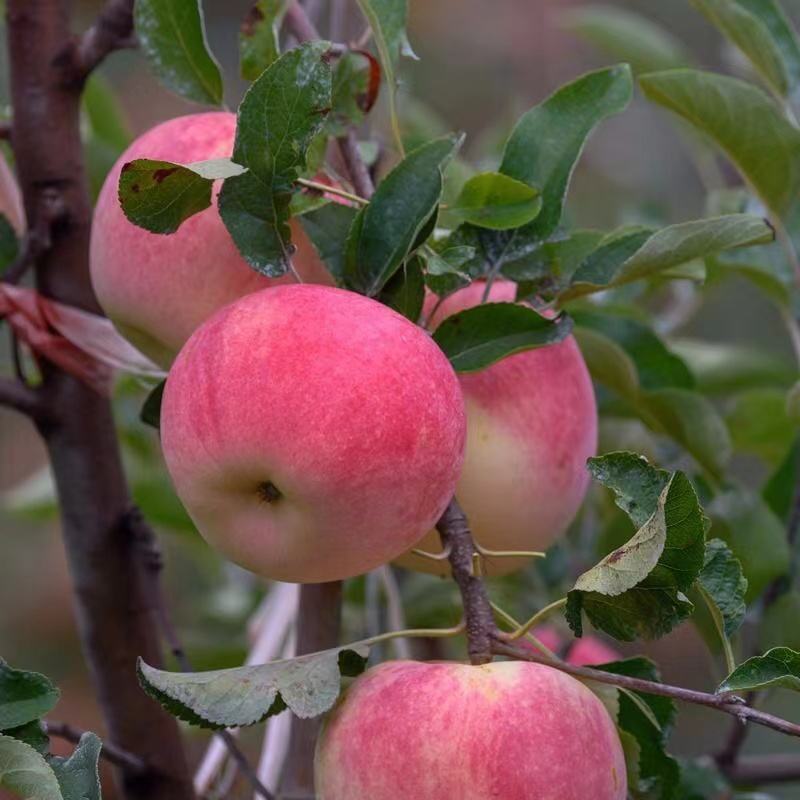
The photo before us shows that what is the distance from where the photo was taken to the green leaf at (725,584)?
0.53 m

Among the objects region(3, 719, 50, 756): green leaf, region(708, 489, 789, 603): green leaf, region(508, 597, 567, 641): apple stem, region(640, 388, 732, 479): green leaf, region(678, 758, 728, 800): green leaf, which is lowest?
region(678, 758, 728, 800): green leaf

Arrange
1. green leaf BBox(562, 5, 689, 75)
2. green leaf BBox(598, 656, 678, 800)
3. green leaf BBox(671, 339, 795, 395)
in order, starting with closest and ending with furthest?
1. green leaf BBox(598, 656, 678, 800)
2. green leaf BBox(671, 339, 795, 395)
3. green leaf BBox(562, 5, 689, 75)

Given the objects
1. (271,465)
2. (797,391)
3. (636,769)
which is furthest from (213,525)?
(797,391)

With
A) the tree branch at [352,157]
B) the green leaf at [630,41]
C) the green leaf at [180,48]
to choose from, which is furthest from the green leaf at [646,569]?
the green leaf at [630,41]

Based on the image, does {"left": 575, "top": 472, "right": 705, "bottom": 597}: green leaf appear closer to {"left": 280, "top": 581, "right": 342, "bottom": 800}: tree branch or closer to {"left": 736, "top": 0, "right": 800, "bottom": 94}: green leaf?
{"left": 280, "top": 581, "right": 342, "bottom": 800}: tree branch

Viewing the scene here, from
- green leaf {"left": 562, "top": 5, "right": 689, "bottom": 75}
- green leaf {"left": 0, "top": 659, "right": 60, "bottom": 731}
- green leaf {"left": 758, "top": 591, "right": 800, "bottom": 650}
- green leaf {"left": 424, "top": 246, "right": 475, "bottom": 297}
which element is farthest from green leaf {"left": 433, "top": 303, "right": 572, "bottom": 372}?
green leaf {"left": 562, "top": 5, "right": 689, "bottom": 75}

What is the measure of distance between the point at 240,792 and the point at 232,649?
0.26m

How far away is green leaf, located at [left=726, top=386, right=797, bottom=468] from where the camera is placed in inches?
38.1

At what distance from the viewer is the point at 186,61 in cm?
65

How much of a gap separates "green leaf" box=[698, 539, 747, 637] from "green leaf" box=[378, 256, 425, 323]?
0.17 meters

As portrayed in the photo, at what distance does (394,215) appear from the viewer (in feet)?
1.85

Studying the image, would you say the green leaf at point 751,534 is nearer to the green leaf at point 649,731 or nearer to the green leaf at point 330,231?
the green leaf at point 649,731

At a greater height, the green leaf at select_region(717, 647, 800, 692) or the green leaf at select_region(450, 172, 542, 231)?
the green leaf at select_region(450, 172, 542, 231)

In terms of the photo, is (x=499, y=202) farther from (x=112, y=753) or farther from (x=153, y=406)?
(x=112, y=753)
